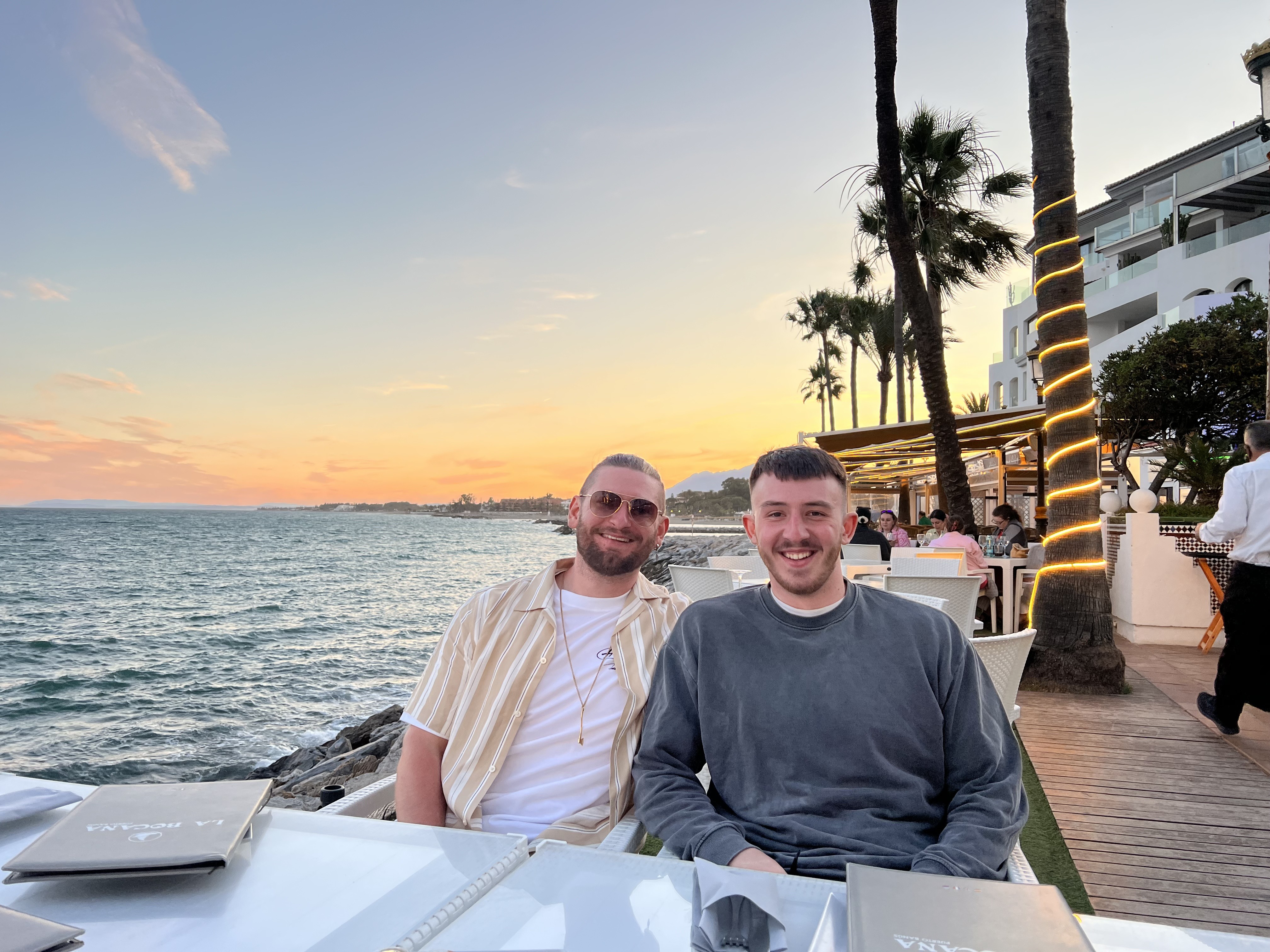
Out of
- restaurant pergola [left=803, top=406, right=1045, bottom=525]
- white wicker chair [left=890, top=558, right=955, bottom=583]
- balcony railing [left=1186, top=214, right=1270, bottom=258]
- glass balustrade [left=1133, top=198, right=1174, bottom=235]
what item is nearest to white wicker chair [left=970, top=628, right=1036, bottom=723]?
restaurant pergola [left=803, top=406, right=1045, bottom=525]

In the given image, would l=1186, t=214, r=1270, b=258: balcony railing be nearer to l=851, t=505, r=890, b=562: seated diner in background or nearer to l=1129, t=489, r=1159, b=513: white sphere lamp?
l=1129, t=489, r=1159, b=513: white sphere lamp

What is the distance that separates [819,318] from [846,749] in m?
37.9

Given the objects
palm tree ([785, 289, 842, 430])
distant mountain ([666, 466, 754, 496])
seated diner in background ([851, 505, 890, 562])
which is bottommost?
seated diner in background ([851, 505, 890, 562])

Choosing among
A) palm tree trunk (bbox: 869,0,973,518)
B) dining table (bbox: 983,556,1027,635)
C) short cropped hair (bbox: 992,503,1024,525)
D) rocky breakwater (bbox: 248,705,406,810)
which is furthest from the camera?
short cropped hair (bbox: 992,503,1024,525)

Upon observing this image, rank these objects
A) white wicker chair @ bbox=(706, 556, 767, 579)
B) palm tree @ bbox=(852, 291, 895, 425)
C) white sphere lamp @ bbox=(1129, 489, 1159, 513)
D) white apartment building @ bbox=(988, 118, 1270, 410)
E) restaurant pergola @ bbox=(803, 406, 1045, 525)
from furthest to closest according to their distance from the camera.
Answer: palm tree @ bbox=(852, 291, 895, 425) < white apartment building @ bbox=(988, 118, 1270, 410) < restaurant pergola @ bbox=(803, 406, 1045, 525) < white sphere lamp @ bbox=(1129, 489, 1159, 513) < white wicker chair @ bbox=(706, 556, 767, 579)

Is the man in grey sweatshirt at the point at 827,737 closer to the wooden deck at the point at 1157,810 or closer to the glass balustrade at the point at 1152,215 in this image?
the wooden deck at the point at 1157,810

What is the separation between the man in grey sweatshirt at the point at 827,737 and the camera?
160 centimetres

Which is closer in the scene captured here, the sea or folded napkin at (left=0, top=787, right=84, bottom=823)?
folded napkin at (left=0, top=787, right=84, bottom=823)

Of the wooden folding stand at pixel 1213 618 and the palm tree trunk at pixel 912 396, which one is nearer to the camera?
the wooden folding stand at pixel 1213 618

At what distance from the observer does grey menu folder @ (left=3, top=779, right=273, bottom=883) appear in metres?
1.01

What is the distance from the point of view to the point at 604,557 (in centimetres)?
212

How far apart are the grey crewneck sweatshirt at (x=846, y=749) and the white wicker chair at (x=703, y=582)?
4023 mm

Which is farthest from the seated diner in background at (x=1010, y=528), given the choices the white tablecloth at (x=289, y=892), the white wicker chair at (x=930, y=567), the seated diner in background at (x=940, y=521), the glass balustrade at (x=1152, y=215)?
the glass balustrade at (x=1152, y=215)

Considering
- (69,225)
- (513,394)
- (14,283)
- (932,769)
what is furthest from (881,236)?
(14,283)
